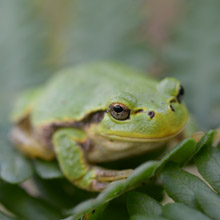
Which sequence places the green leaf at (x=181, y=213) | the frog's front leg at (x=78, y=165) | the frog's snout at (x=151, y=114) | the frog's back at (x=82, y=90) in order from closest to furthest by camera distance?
the green leaf at (x=181, y=213), the frog's snout at (x=151, y=114), the frog's front leg at (x=78, y=165), the frog's back at (x=82, y=90)

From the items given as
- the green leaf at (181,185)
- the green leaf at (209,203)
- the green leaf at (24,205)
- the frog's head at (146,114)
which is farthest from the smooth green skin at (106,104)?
the green leaf at (209,203)

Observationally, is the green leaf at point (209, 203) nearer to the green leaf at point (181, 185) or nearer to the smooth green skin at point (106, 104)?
the green leaf at point (181, 185)

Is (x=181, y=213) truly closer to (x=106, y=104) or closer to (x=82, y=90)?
(x=106, y=104)

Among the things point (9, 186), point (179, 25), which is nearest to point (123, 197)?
point (9, 186)

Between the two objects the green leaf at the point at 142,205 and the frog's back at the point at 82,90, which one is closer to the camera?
the green leaf at the point at 142,205

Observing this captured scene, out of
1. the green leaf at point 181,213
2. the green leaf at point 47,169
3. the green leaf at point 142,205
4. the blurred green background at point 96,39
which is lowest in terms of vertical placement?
the green leaf at point 47,169

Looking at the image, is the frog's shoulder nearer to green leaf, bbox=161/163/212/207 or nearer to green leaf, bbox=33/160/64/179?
green leaf, bbox=33/160/64/179

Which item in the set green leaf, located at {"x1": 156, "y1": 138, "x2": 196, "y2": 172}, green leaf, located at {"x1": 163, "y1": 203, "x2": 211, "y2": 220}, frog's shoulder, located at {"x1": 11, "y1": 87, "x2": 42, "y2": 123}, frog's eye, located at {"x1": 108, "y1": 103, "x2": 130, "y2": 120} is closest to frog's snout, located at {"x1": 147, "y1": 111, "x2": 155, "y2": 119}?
frog's eye, located at {"x1": 108, "y1": 103, "x2": 130, "y2": 120}
